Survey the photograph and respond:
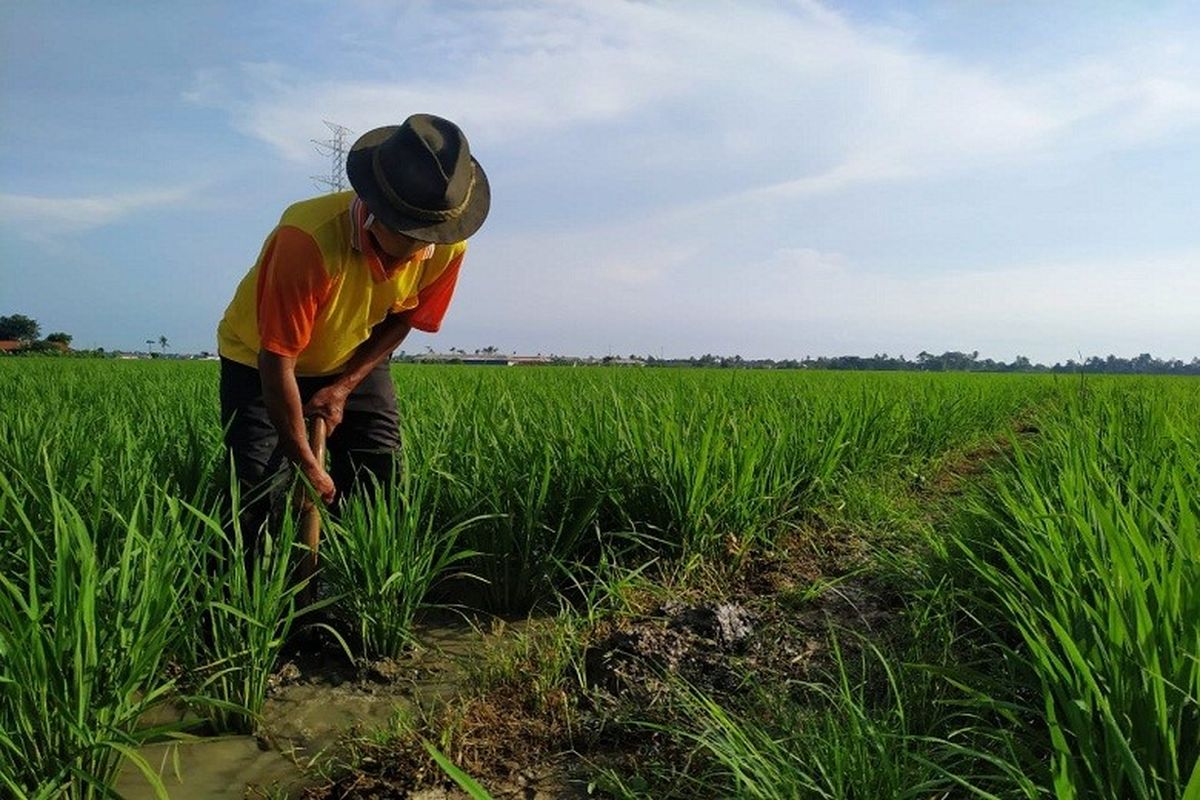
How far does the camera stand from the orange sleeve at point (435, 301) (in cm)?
276

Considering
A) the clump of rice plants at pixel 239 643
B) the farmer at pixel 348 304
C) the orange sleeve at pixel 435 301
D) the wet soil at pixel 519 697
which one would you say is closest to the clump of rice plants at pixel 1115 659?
the wet soil at pixel 519 697

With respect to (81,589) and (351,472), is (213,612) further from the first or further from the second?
(351,472)

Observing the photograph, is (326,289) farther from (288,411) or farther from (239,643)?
(239,643)

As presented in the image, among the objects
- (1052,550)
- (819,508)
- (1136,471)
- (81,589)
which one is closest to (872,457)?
(819,508)

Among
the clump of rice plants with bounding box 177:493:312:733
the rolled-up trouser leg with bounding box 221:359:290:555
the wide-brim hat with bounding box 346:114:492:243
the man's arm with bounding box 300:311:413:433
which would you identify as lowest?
the clump of rice plants with bounding box 177:493:312:733

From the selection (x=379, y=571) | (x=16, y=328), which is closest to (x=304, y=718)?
(x=379, y=571)

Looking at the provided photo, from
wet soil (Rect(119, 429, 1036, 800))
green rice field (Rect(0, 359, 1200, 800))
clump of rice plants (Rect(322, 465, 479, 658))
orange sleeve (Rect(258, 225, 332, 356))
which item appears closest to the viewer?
green rice field (Rect(0, 359, 1200, 800))

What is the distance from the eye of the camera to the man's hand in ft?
8.20

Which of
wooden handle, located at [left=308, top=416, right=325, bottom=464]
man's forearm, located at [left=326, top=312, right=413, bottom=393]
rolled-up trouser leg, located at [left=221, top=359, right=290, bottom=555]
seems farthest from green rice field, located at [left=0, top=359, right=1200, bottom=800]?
man's forearm, located at [left=326, top=312, right=413, bottom=393]

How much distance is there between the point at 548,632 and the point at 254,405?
1246mm

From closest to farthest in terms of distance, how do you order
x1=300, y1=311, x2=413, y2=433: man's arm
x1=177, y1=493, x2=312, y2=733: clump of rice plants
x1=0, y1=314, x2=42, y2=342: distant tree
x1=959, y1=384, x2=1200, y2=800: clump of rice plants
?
x1=959, y1=384, x2=1200, y2=800: clump of rice plants → x1=177, y1=493, x2=312, y2=733: clump of rice plants → x1=300, y1=311, x2=413, y2=433: man's arm → x1=0, y1=314, x2=42, y2=342: distant tree

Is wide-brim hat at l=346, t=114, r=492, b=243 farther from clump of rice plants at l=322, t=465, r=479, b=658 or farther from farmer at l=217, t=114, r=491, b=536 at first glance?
clump of rice plants at l=322, t=465, r=479, b=658

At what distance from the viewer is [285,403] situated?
2186 millimetres

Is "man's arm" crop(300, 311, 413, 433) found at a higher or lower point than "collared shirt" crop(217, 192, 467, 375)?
lower
